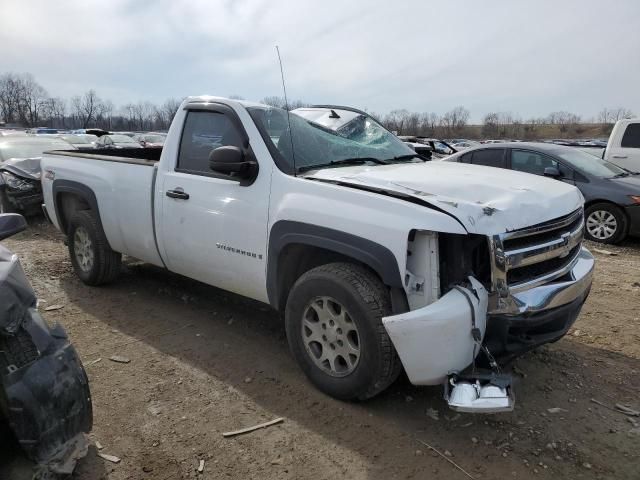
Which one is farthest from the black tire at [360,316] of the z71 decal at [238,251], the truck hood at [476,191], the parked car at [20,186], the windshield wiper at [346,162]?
the parked car at [20,186]

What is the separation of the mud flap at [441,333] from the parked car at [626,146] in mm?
8924

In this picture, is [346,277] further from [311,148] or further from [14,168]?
[14,168]

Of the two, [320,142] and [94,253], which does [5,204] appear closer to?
[94,253]

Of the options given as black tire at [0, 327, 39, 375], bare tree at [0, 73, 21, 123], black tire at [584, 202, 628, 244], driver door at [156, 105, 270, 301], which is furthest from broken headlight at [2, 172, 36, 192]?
bare tree at [0, 73, 21, 123]

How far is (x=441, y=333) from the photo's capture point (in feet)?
8.63

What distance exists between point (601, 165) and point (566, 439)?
720 centimetres

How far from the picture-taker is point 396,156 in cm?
435

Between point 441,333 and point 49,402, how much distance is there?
190 cm

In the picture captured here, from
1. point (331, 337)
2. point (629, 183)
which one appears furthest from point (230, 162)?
point (629, 183)

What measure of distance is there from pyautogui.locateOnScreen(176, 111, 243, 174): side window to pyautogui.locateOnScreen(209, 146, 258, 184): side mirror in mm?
A: 333

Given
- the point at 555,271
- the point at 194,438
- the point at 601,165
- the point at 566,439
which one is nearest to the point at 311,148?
the point at 555,271

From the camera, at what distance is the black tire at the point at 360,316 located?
115 inches

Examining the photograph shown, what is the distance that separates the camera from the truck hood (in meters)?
2.71

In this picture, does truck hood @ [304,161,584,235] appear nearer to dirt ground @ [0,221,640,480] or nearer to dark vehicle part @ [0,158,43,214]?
dirt ground @ [0,221,640,480]
